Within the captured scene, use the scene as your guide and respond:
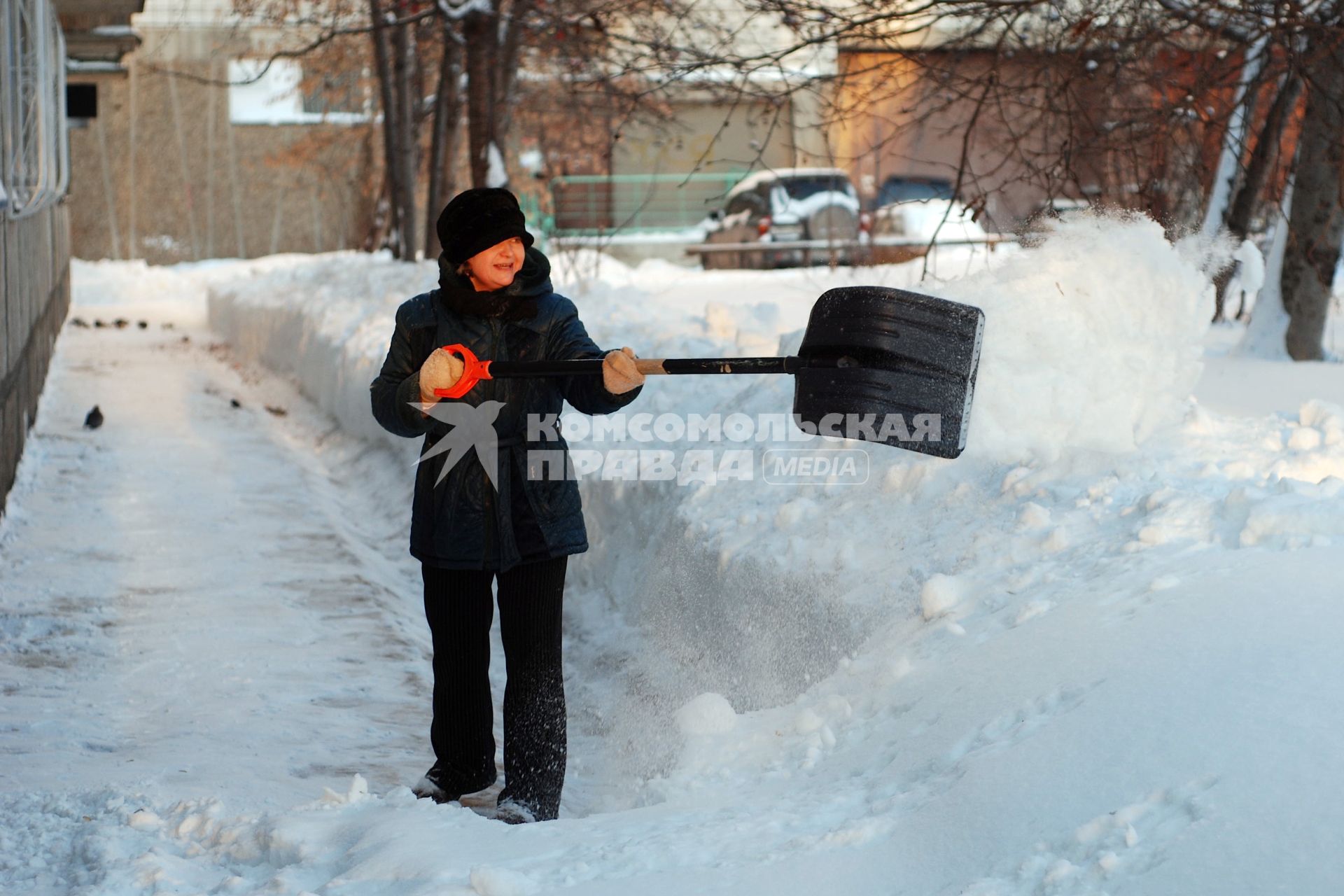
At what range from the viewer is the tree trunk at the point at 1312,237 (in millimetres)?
8648

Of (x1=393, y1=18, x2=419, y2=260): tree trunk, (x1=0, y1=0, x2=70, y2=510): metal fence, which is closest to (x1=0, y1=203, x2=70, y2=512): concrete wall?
(x1=0, y1=0, x2=70, y2=510): metal fence

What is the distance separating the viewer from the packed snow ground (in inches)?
99.8

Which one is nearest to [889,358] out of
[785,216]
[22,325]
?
[22,325]

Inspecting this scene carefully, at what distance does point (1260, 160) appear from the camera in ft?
29.4

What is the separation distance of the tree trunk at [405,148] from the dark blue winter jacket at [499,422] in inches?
481

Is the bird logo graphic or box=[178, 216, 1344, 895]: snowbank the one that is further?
the bird logo graphic

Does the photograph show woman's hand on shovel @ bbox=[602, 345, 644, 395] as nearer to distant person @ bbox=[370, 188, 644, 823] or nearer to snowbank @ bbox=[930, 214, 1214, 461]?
distant person @ bbox=[370, 188, 644, 823]

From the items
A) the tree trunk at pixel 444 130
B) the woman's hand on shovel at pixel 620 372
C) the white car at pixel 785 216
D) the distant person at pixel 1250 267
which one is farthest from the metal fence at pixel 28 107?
the white car at pixel 785 216

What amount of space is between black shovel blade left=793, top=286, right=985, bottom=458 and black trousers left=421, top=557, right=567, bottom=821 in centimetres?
80

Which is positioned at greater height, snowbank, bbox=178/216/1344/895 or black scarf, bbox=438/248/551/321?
black scarf, bbox=438/248/551/321

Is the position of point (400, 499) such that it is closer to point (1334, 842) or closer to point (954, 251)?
point (1334, 842)

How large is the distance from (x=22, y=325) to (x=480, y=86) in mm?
5042

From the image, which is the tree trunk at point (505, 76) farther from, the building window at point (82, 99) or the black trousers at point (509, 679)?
the black trousers at point (509, 679)

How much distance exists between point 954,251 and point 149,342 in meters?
9.53
